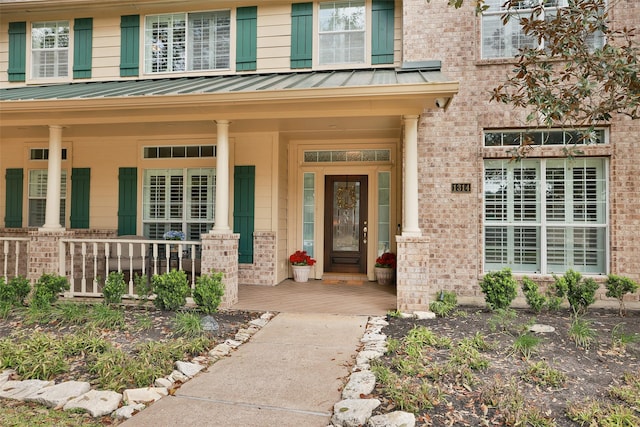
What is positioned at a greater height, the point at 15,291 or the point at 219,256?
the point at 219,256

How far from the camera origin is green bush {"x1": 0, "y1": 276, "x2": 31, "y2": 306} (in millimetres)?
5668

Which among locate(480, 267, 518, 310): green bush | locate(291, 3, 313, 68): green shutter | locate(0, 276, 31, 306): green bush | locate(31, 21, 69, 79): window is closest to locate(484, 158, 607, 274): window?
locate(480, 267, 518, 310): green bush

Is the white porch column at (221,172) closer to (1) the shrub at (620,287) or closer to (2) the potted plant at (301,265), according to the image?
(2) the potted plant at (301,265)

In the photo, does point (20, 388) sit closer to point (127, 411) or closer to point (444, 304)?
point (127, 411)

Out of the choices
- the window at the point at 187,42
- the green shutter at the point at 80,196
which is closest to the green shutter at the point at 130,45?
the window at the point at 187,42

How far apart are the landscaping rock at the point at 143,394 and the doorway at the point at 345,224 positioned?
5.29 m

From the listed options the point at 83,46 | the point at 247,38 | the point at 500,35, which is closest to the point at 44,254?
the point at 83,46

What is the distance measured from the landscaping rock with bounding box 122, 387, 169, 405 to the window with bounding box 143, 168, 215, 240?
4.74 m

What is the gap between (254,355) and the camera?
4.06 m

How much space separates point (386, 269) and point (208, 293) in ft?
11.5

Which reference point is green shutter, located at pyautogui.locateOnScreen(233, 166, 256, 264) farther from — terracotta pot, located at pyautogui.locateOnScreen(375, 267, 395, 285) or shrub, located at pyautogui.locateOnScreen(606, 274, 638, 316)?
Result: shrub, located at pyautogui.locateOnScreen(606, 274, 638, 316)

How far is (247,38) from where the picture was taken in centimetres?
754

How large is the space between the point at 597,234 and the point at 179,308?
6.25 meters

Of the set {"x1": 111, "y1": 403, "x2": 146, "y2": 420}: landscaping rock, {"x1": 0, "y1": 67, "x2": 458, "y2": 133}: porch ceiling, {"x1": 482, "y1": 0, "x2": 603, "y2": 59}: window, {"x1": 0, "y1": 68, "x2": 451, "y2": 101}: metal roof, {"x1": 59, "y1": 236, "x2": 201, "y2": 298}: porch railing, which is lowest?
{"x1": 111, "y1": 403, "x2": 146, "y2": 420}: landscaping rock
